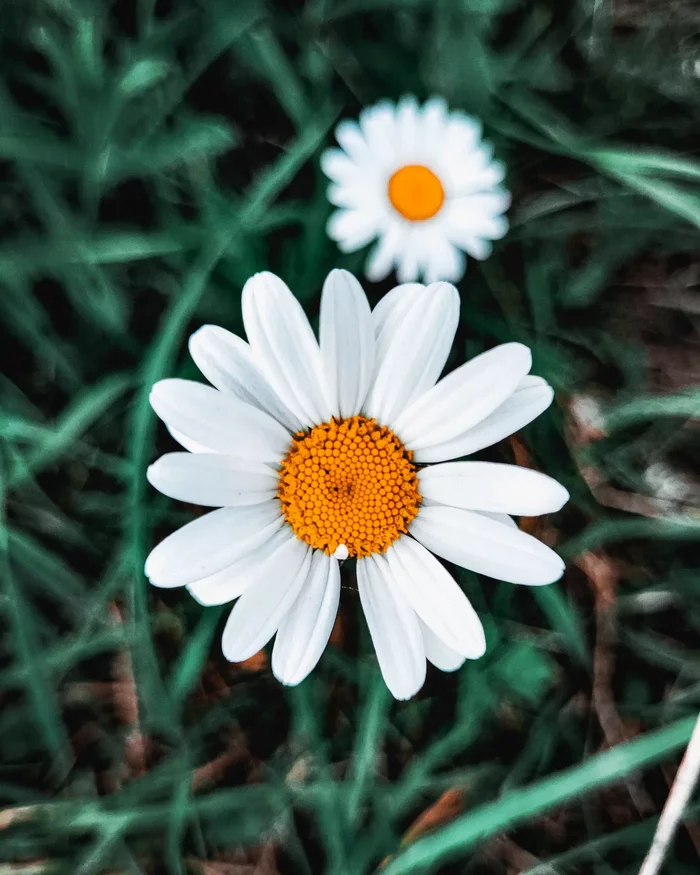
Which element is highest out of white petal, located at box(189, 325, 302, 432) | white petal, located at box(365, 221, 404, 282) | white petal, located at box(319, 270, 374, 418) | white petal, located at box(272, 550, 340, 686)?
white petal, located at box(365, 221, 404, 282)

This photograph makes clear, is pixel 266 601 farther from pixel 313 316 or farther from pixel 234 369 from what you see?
pixel 313 316

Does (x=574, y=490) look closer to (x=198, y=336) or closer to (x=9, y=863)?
(x=198, y=336)

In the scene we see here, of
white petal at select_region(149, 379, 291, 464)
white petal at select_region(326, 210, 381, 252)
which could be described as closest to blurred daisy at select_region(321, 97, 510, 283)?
white petal at select_region(326, 210, 381, 252)

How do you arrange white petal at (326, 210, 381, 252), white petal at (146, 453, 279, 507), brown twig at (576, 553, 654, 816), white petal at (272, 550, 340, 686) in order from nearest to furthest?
white petal at (146, 453, 279, 507) < white petal at (272, 550, 340, 686) < white petal at (326, 210, 381, 252) < brown twig at (576, 553, 654, 816)

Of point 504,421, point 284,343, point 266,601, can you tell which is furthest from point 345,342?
point 266,601

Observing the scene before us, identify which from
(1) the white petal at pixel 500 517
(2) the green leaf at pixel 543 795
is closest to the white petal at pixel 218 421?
(1) the white petal at pixel 500 517

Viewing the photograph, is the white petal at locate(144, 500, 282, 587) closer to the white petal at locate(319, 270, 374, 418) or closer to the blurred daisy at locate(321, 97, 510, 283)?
the white petal at locate(319, 270, 374, 418)

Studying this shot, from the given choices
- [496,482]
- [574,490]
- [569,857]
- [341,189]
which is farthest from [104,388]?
[569,857]
